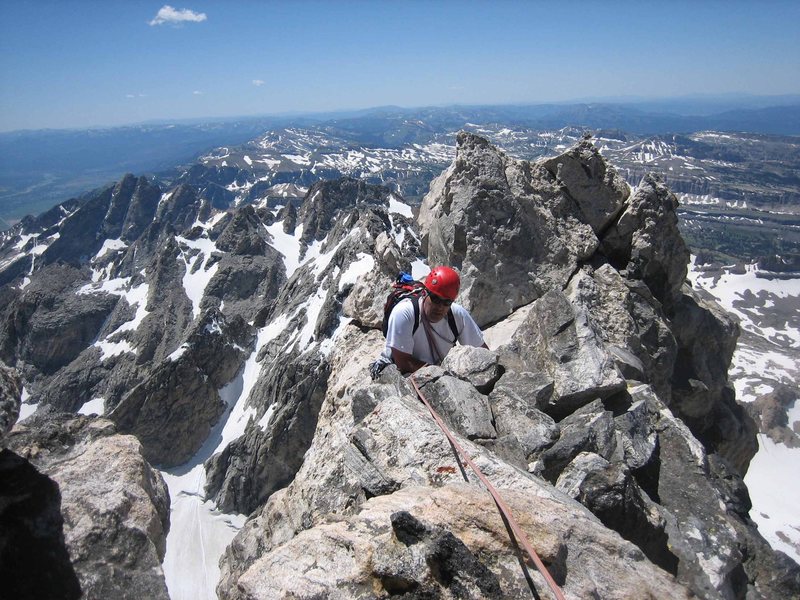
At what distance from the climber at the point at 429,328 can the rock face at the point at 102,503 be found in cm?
498

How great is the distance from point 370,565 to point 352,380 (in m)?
8.34

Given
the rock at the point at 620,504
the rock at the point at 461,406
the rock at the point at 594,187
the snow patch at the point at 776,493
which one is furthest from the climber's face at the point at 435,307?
the snow patch at the point at 776,493

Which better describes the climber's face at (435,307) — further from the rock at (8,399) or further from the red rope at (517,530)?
the rock at (8,399)

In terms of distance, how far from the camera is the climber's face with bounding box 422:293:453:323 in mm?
9633

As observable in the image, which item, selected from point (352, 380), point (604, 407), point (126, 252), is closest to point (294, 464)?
point (352, 380)

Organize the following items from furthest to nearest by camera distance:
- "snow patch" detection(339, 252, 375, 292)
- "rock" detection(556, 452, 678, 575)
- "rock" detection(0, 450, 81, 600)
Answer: "snow patch" detection(339, 252, 375, 292), "rock" detection(556, 452, 678, 575), "rock" detection(0, 450, 81, 600)

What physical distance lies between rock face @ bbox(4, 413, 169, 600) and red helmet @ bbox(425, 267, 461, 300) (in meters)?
6.47

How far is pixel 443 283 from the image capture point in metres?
9.26

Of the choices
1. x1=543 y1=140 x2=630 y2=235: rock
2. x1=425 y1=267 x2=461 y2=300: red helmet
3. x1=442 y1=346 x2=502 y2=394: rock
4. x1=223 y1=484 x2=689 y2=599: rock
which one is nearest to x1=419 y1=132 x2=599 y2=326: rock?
x1=543 y1=140 x2=630 y2=235: rock

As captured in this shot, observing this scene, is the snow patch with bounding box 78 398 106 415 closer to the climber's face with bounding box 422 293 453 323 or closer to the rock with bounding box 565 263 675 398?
the rock with bounding box 565 263 675 398

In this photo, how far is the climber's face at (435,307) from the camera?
963cm

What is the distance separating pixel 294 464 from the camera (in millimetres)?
53688

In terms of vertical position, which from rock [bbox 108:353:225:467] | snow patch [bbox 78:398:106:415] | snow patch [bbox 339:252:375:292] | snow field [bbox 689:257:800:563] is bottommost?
snow field [bbox 689:257:800:563]

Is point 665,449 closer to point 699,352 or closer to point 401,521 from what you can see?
point 401,521
